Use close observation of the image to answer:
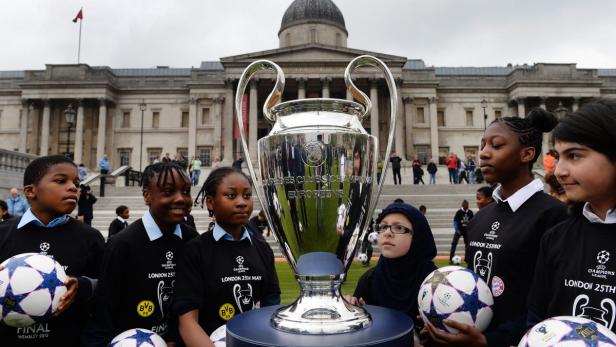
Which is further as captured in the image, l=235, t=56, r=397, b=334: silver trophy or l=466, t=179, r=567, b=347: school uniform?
l=466, t=179, r=567, b=347: school uniform

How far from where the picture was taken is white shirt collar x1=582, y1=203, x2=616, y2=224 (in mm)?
2093

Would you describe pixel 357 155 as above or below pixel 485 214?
above

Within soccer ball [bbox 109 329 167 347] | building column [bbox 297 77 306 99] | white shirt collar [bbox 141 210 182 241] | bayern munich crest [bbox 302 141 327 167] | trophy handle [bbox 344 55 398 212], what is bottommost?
soccer ball [bbox 109 329 167 347]

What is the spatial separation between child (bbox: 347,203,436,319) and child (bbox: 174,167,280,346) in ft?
2.39

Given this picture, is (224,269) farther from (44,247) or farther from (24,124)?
(24,124)

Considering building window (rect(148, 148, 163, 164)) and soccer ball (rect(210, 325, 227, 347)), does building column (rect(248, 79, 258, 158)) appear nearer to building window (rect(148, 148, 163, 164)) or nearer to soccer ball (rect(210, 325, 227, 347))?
building window (rect(148, 148, 163, 164))

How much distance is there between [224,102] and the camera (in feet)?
152

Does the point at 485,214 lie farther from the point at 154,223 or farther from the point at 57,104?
the point at 57,104

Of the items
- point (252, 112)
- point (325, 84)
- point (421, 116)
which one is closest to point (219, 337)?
point (252, 112)

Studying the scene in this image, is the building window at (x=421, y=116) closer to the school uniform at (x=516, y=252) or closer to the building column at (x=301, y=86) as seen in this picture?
the building column at (x=301, y=86)

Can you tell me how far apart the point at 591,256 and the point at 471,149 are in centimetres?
4958

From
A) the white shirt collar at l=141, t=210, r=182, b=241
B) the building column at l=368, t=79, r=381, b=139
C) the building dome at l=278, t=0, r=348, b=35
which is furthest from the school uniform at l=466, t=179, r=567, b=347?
the building dome at l=278, t=0, r=348, b=35

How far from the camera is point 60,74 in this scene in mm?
47375

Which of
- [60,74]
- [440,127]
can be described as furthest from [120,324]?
[60,74]
